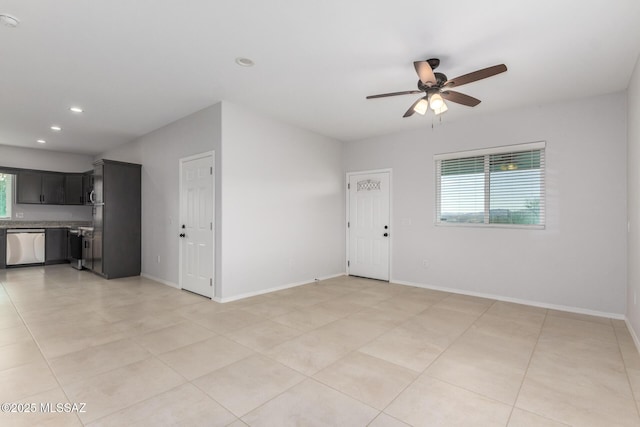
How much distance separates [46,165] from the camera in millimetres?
7574

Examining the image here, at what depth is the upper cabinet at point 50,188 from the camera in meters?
7.14

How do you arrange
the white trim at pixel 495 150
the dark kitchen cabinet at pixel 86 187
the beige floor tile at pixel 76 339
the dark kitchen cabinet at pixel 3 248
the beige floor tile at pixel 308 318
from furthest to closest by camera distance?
the dark kitchen cabinet at pixel 86 187, the dark kitchen cabinet at pixel 3 248, the white trim at pixel 495 150, the beige floor tile at pixel 308 318, the beige floor tile at pixel 76 339

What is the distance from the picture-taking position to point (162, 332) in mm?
3230

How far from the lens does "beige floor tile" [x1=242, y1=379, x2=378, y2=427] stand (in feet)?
6.11

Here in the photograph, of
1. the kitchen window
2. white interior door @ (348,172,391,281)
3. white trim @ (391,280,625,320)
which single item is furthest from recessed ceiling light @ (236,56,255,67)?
the kitchen window

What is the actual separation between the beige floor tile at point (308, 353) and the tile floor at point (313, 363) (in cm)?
2

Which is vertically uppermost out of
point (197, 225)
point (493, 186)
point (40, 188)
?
point (40, 188)

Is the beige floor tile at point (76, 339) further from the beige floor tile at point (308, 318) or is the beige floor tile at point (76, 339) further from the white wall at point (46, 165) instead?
the white wall at point (46, 165)

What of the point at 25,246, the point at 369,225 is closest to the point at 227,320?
the point at 369,225

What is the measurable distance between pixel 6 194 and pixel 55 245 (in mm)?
1564

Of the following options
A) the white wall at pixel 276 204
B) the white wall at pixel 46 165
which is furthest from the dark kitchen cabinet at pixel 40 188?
the white wall at pixel 276 204

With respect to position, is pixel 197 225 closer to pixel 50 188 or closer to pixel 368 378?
pixel 368 378

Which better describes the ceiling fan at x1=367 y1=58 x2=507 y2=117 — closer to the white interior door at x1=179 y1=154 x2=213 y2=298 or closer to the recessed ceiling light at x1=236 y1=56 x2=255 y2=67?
the recessed ceiling light at x1=236 y1=56 x2=255 y2=67

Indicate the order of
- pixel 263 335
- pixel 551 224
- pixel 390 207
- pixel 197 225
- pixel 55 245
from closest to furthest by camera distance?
pixel 263 335
pixel 551 224
pixel 197 225
pixel 390 207
pixel 55 245
